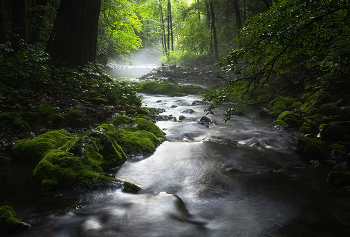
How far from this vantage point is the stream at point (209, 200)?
10.9 feet

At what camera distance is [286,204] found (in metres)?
4.19

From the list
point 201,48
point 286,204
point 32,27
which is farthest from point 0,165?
point 201,48

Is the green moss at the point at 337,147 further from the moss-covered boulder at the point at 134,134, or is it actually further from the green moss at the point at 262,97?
the green moss at the point at 262,97

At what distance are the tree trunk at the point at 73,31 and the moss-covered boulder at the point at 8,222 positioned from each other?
754 centimetres

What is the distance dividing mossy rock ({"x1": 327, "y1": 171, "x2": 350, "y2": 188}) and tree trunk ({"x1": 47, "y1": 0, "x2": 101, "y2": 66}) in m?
9.28

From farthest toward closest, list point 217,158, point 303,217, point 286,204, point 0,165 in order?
point 217,158
point 0,165
point 286,204
point 303,217

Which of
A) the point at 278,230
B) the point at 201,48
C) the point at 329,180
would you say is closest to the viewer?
the point at 278,230

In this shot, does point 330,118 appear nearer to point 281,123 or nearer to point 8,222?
point 281,123

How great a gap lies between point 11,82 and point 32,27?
17.9 feet

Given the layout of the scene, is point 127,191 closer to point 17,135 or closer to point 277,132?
point 17,135

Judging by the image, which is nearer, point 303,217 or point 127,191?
point 303,217

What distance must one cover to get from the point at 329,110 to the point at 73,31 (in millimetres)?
10114

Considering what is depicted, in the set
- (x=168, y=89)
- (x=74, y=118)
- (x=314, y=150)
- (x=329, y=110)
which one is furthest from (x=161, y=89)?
(x=314, y=150)

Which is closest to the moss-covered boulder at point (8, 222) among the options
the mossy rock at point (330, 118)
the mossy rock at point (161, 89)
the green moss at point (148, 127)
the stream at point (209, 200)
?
the stream at point (209, 200)
